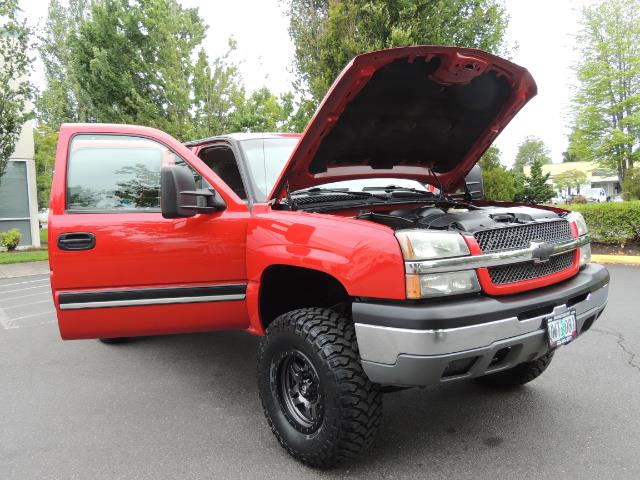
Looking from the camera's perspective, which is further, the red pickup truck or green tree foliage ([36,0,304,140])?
green tree foliage ([36,0,304,140])

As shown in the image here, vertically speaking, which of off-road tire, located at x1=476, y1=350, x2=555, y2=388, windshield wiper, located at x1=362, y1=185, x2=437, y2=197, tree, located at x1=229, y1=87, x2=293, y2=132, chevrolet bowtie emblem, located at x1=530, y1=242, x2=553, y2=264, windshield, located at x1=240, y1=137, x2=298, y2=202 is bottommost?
off-road tire, located at x1=476, y1=350, x2=555, y2=388

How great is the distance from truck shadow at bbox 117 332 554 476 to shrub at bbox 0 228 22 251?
1245 centimetres

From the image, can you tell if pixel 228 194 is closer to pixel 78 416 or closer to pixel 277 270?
pixel 277 270

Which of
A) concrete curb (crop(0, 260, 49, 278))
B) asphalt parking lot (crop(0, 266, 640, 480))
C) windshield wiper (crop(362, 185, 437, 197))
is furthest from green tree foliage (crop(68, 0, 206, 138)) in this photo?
windshield wiper (crop(362, 185, 437, 197))

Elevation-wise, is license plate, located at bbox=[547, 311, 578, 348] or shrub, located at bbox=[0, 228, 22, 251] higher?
license plate, located at bbox=[547, 311, 578, 348]

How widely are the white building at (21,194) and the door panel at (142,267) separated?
47.2 feet

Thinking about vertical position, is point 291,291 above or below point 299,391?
above

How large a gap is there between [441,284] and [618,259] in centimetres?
857

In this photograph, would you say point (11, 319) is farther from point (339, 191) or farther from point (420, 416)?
point (420, 416)

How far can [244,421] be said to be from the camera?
3.20 metres

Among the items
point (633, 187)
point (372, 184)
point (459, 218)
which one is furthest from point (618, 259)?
point (633, 187)

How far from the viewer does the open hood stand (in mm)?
2746

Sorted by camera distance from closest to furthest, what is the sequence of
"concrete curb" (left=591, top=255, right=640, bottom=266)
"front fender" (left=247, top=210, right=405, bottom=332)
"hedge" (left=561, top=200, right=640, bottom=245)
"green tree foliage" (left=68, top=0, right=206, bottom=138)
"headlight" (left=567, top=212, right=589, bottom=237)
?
"front fender" (left=247, top=210, right=405, bottom=332) → "headlight" (left=567, top=212, right=589, bottom=237) → "concrete curb" (left=591, top=255, right=640, bottom=266) → "hedge" (left=561, top=200, right=640, bottom=245) → "green tree foliage" (left=68, top=0, right=206, bottom=138)

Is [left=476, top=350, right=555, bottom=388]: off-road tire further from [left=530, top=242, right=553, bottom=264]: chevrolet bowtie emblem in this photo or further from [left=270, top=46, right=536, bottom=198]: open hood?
[left=270, top=46, right=536, bottom=198]: open hood
